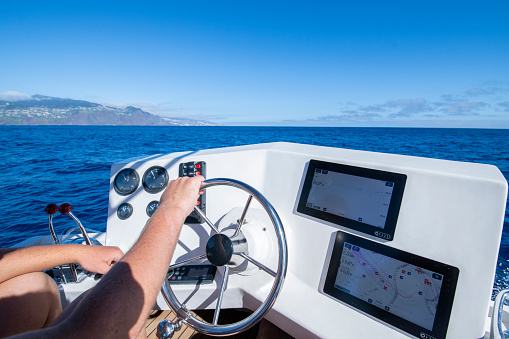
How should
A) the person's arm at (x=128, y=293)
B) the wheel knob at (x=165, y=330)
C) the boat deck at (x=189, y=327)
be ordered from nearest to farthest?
the person's arm at (x=128, y=293)
the wheel knob at (x=165, y=330)
the boat deck at (x=189, y=327)

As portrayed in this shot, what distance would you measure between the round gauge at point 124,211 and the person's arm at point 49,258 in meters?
0.75

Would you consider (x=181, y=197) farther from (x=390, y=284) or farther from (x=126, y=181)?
(x=126, y=181)

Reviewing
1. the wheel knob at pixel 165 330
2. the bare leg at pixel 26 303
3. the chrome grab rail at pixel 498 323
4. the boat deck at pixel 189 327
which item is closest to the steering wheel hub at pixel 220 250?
the wheel knob at pixel 165 330

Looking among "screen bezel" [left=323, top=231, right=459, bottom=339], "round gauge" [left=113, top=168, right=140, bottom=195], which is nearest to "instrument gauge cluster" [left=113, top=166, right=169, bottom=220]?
"round gauge" [left=113, top=168, right=140, bottom=195]

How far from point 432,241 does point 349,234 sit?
0.33m

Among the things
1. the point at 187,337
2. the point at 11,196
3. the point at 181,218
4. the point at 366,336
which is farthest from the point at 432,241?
the point at 11,196

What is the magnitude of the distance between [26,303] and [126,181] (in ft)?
3.23

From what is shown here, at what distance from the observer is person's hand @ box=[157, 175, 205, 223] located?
2.31ft

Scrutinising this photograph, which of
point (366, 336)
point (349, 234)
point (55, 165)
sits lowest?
point (55, 165)

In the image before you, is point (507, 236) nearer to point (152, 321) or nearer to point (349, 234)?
point (349, 234)

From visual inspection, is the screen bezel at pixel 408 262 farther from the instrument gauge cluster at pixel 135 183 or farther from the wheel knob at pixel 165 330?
the instrument gauge cluster at pixel 135 183

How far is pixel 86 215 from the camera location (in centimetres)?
538

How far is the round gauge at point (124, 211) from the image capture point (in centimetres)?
175

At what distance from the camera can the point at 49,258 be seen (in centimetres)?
96
